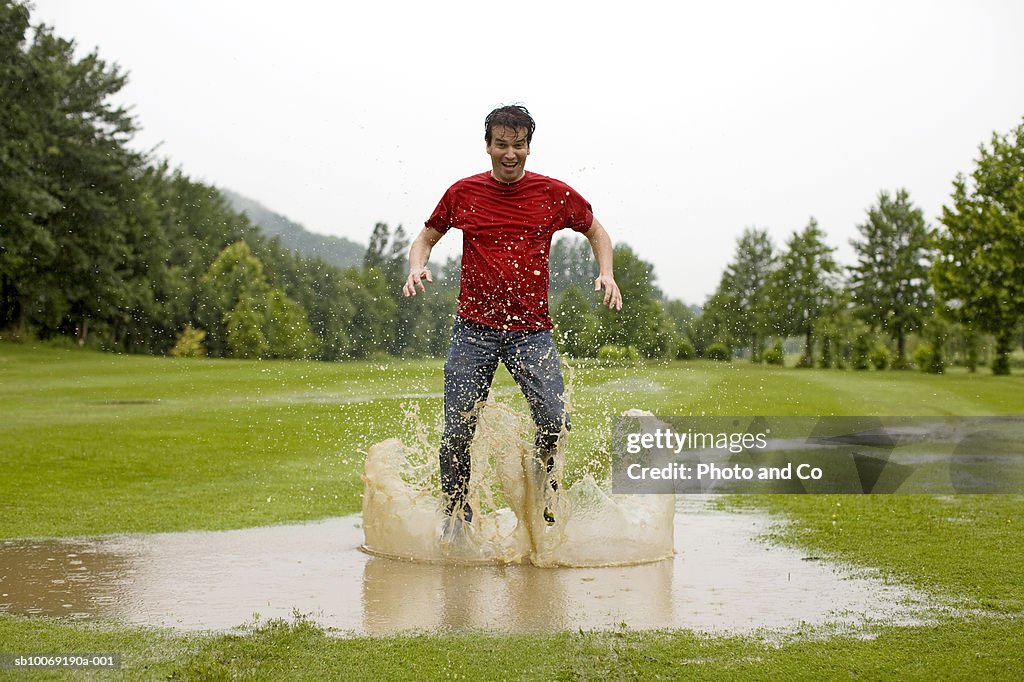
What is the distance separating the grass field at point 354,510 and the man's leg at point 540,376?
1.83 meters

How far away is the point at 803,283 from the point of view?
63.8 metres

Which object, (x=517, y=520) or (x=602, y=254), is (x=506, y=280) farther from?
(x=517, y=520)

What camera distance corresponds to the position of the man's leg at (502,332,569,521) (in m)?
6.68

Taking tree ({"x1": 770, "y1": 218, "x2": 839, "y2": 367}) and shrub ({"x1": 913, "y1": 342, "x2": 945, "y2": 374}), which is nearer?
shrub ({"x1": 913, "y1": 342, "x2": 945, "y2": 374})

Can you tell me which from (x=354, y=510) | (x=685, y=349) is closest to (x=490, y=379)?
(x=354, y=510)

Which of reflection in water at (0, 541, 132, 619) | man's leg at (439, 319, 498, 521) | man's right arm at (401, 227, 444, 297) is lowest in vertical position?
reflection in water at (0, 541, 132, 619)

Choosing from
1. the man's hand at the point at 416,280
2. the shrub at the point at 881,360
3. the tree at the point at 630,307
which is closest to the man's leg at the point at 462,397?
the man's hand at the point at 416,280

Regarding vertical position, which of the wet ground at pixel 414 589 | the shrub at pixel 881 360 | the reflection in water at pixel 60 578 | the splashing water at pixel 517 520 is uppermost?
the shrub at pixel 881 360

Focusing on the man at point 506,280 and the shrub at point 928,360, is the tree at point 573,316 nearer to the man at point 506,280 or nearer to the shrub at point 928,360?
the man at point 506,280

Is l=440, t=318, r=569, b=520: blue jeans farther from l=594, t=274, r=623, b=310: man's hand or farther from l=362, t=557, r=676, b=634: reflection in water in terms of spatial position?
l=362, t=557, r=676, b=634: reflection in water

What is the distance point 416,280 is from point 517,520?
1.62m

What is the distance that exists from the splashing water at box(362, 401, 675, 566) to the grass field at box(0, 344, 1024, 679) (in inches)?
48.1

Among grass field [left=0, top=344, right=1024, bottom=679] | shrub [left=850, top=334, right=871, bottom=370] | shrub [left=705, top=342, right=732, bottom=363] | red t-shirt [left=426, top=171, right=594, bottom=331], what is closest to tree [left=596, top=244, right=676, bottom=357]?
grass field [left=0, top=344, right=1024, bottom=679]

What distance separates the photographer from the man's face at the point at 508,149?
6.68 m
